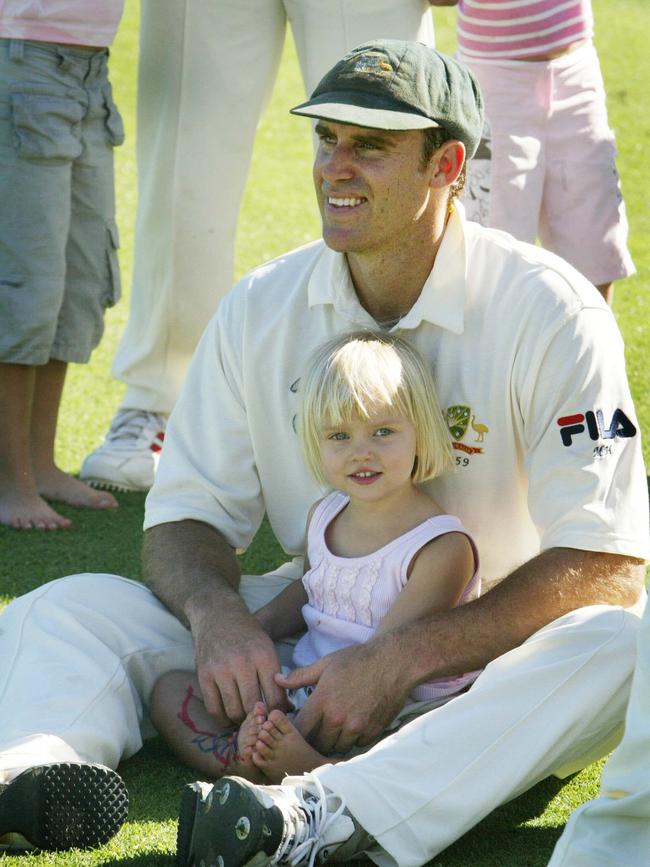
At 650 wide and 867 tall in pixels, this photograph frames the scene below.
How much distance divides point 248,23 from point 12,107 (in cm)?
77

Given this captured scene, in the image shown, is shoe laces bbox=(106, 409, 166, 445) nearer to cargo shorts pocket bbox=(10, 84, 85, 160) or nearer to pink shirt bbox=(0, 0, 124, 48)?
cargo shorts pocket bbox=(10, 84, 85, 160)

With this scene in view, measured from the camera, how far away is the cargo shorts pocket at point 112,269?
467 centimetres

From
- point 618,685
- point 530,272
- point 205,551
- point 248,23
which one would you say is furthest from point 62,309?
point 618,685

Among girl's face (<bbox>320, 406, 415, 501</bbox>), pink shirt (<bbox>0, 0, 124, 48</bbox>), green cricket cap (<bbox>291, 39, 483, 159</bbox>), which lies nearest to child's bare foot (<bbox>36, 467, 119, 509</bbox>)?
pink shirt (<bbox>0, 0, 124, 48</bbox>)

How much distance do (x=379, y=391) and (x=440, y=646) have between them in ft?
1.63

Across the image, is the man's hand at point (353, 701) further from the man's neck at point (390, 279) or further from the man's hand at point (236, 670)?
the man's neck at point (390, 279)

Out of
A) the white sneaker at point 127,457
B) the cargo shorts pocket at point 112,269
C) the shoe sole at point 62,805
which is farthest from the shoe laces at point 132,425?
the shoe sole at point 62,805

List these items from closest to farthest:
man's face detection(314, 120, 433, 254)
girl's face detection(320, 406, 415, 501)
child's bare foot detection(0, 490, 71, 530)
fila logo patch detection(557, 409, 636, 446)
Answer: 1. fila logo patch detection(557, 409, 636, 446)
2. girl's face detection(320, 406, 415, 501)
3. man's face detection(314, 120, 433, 254)
4. child's bare foot detection(0, 490, 71, 530)

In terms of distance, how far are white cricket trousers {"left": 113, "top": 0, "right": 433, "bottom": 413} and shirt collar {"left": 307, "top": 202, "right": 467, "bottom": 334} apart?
1.34 m

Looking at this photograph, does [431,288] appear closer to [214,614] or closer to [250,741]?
[214,614]

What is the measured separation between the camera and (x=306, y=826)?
249cm

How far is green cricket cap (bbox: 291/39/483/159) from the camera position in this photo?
3105mm

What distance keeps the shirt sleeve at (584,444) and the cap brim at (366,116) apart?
0.50 metres

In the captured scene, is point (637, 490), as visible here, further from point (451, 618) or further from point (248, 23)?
point (248, 23)
